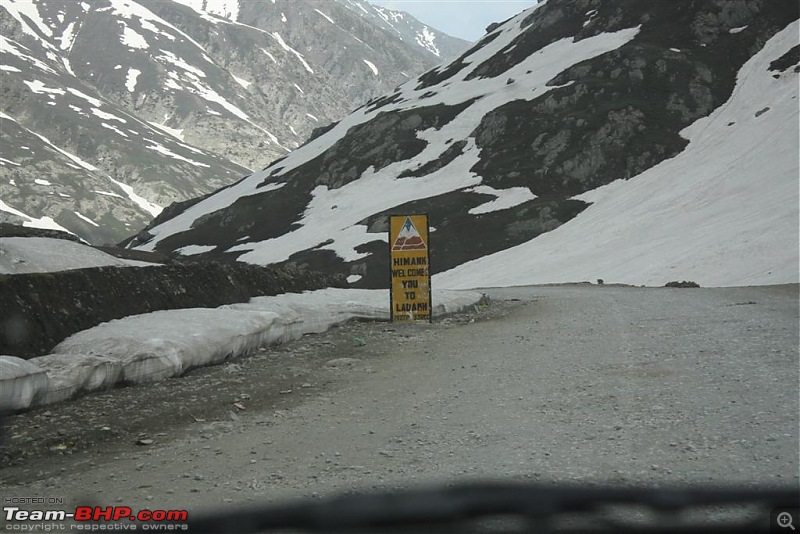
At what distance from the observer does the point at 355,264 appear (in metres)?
81.9

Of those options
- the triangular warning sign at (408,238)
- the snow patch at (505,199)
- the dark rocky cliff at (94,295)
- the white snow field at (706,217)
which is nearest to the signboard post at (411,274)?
the triangular warning sign at (408,238)

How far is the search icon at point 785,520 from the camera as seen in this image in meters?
2.09

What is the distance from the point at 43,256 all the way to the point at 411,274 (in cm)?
922

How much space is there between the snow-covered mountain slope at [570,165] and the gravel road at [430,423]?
27747 mm

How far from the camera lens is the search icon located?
2090 mm

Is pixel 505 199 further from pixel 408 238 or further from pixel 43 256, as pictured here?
pixel 43 256

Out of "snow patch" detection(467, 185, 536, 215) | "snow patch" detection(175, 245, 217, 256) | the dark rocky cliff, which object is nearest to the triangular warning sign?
the dark rocky cliff

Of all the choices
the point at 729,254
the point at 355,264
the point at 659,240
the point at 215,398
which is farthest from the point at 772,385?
the point at 355,264

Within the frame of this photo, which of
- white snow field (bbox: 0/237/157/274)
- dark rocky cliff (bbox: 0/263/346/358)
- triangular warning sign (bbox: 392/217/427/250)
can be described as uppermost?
triangular warning sign (bbox: 392/217/427/250)

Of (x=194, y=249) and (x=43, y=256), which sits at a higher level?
(x=194, y=249)

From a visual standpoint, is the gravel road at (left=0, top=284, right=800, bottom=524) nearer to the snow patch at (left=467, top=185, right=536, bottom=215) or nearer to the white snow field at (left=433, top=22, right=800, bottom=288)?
the white snow field at (left=433, top=22, right=800, bottom=288)

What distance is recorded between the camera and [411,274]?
20.0m

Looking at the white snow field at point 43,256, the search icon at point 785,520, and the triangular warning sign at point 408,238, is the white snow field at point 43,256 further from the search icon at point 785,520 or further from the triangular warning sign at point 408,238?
the search icon at point 785,520

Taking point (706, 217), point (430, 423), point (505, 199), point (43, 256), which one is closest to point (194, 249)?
point (505, 199)
